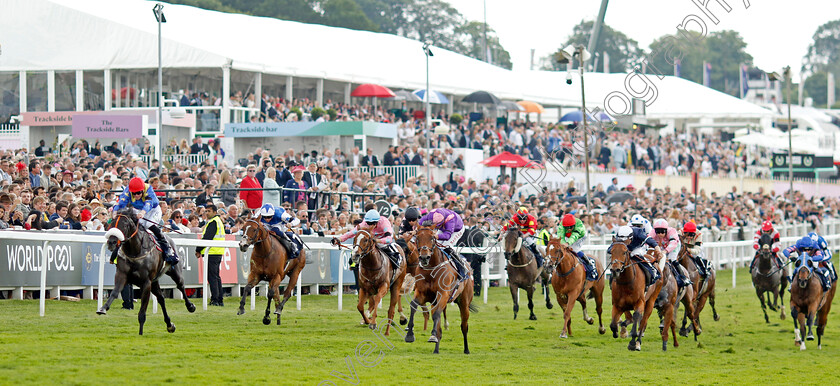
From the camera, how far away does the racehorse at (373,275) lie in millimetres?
12891

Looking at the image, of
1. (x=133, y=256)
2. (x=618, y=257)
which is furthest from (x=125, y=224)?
(x=618, y=257)

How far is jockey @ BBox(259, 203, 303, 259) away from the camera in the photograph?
44.6 feet

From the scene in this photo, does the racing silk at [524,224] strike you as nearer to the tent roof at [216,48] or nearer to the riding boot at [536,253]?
the riding boot at [536,253]

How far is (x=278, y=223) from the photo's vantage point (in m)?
13.8

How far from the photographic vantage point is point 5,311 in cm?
1232

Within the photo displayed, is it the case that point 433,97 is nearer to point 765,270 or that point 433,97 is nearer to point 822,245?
point 765,270

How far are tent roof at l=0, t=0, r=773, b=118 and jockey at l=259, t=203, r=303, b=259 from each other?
49.8 ft

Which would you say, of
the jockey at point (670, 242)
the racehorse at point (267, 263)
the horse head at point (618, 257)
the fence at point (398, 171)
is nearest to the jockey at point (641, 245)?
the horse head at point (618, 257)

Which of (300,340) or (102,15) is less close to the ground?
(102,15)

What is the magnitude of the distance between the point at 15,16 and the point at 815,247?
2617cm

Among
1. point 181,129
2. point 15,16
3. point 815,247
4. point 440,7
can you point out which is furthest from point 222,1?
point 815,247

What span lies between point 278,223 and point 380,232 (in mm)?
1332

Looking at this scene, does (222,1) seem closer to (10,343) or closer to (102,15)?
(102,15)

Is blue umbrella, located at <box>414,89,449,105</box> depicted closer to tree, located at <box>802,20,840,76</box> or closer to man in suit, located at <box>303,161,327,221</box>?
man in suit, located at <box>303,161,327,221</box>
